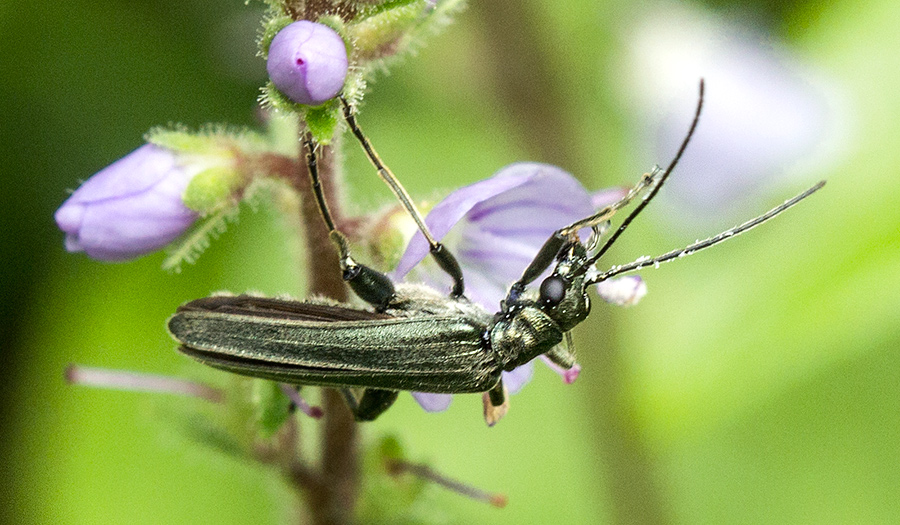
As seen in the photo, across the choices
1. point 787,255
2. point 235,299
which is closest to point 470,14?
point 787,255

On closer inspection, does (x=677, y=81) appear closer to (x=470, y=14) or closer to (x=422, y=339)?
(x=470, y=14)

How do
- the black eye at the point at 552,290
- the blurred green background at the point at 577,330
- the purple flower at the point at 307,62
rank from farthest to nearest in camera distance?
the blurred green background at the point at 577,330
the black eye at the point at 552,290
the purple flower at the point at 307,62

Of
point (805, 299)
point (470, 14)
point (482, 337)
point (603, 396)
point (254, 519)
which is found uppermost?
point (470, 14)

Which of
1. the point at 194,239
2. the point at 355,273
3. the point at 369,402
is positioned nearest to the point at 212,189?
the point at 194,239

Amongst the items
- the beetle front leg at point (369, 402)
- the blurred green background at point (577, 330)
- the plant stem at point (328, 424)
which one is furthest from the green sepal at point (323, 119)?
the blurred green background at point (577, 330)

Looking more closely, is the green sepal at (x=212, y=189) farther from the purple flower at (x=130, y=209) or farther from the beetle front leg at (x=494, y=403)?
the beetle front leg at (x=494, y=403)

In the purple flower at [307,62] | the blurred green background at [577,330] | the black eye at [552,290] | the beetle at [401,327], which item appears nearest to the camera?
the purple flower at [307,62]

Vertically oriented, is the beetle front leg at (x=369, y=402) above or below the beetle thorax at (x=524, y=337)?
below
